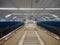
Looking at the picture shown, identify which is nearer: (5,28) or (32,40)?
(32,40)

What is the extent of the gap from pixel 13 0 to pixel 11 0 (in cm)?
24

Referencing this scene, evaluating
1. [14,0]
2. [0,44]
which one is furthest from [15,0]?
[0,44]

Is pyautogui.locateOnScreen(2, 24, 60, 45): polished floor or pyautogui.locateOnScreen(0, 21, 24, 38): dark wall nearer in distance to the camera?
pyautogui.locateOnScreen(2, 24, 60, 45): polished floor

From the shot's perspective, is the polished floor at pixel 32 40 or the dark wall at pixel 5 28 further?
the dark wall at pixel 5 28

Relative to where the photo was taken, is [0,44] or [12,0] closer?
[0,44]

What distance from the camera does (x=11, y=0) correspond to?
48.3 feet

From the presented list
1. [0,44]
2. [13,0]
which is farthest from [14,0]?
[0,44]

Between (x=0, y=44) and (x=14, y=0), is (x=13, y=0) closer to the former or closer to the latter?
(x=14, y=0)

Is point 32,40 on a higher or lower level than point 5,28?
lower

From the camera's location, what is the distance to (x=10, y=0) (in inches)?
578

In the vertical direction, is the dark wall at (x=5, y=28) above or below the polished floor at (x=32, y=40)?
above

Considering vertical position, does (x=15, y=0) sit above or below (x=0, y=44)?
above

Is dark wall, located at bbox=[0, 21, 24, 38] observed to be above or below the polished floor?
above

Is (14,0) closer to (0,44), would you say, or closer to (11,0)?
(11,0)
